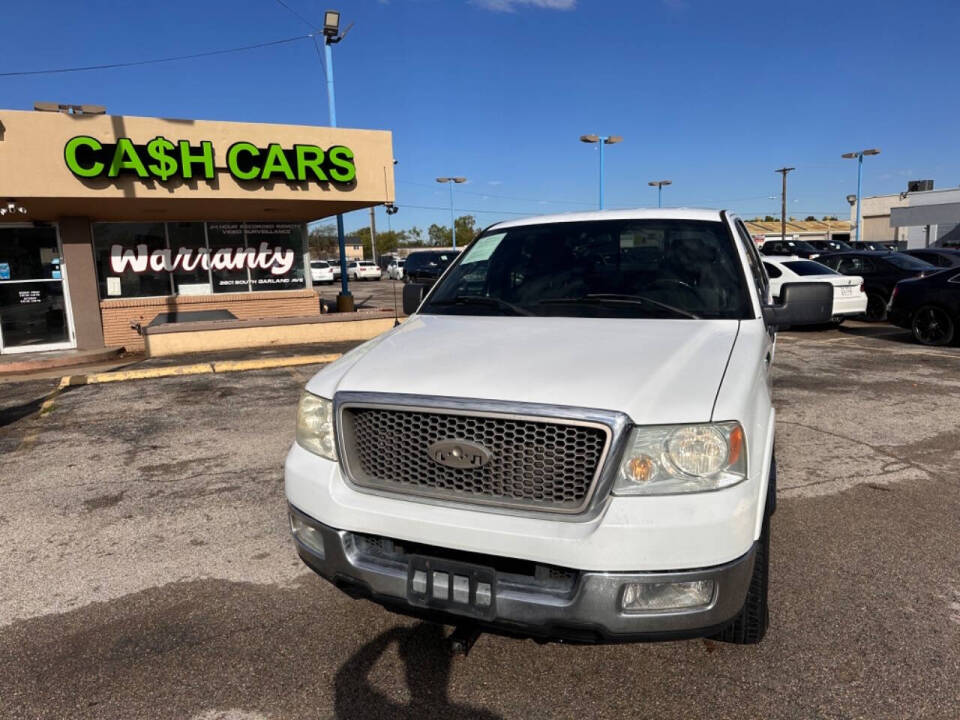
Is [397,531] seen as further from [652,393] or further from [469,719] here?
[652,393]

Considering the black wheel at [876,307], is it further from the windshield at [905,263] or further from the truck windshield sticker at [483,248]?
the truck windshield sticker at [483,248]

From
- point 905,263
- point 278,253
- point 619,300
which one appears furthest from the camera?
point 278,253

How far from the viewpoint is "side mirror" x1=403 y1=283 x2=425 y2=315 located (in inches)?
166

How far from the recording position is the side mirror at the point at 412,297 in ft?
13.8

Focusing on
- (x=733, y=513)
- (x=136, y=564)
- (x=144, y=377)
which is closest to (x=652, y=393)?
(x=733, y=513)

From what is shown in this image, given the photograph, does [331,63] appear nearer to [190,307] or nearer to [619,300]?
[190,307]

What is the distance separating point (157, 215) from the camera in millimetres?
13758

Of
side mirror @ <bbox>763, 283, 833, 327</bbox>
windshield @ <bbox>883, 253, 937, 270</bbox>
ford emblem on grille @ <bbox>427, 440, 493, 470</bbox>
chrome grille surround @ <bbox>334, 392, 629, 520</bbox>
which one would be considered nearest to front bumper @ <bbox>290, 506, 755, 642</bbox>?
chrome grille surround @ <bbox>334, 392, 629, 520</bbox>

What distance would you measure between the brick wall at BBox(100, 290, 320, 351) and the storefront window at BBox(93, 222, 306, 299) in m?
0.27

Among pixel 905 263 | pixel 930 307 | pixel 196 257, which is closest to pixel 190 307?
pixel 196 257

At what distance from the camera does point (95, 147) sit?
11.1 meters

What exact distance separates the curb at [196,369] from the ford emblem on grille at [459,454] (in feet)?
24.5

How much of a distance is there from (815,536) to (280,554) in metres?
3.11

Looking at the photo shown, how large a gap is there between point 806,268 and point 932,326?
283 cm
